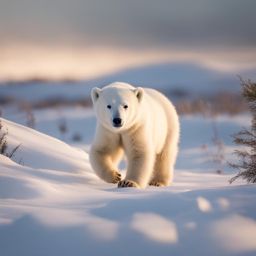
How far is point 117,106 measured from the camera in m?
4.32

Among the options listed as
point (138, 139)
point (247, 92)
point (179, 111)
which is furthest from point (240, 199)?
point (179, 111)

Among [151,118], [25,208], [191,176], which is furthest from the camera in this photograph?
[191,176]

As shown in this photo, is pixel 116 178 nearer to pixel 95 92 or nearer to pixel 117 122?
pixel 117 122

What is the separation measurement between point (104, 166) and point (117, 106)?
1.83ft

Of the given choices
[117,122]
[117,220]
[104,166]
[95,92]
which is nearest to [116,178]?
[104,166]

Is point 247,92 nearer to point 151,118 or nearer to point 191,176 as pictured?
point 151,118

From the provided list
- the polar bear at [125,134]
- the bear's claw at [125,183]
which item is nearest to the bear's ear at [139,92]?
the polar bear at [125,134]

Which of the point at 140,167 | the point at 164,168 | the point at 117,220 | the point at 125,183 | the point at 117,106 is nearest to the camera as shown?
the point at 117,220

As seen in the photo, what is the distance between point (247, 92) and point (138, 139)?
1.08m

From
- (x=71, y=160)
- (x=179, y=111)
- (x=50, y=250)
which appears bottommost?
(x=50, y=250)

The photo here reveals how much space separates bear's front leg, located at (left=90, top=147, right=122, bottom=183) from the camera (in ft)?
14.5

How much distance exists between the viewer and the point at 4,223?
7.98ft

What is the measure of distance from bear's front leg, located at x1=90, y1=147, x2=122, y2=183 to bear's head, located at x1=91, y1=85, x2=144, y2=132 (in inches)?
10.7

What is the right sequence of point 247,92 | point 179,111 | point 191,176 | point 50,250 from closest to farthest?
point 50,250 → point 247,92 → point 191,176 → point 179,111
